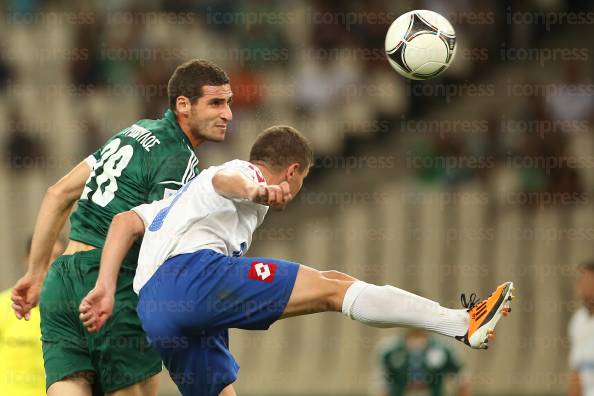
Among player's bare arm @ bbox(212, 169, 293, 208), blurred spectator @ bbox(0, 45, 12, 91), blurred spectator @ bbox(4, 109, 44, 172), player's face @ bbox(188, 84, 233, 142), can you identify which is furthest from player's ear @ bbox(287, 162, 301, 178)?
blurred spectator @ bbox(0, 45, 12, 91)

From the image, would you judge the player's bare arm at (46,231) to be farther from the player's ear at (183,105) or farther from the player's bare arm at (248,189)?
the player's bare arm at (248,189)

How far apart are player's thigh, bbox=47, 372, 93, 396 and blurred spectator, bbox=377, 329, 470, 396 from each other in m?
4.90

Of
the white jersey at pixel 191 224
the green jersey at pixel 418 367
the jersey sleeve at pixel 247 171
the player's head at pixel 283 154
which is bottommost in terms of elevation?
the green jersey at pixel 418 367

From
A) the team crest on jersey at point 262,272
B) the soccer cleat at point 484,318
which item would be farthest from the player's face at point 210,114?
the soccer cleat at point 484,318

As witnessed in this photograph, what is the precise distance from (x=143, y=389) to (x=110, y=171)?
4.16ft

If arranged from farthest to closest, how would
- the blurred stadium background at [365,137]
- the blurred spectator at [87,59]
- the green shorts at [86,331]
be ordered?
the blurred spectator at [87,59] < the blurred stadium background at [365,137] < the green shorts at [86,331]

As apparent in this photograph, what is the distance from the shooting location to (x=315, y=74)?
15.0 metres

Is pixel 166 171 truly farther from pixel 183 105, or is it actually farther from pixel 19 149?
pixel 19 149

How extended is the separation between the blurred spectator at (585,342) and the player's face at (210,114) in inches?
156

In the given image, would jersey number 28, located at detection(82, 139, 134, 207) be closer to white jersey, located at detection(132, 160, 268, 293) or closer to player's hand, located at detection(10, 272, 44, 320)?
white jersey, located at detection(132, 160, 268, 293)

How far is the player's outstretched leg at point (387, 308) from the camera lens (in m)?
6.14

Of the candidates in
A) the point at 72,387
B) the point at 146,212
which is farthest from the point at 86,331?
the point at 146,212

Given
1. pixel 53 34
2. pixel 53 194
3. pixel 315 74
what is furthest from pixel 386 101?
pixel 53 194

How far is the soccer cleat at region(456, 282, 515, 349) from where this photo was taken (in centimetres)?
611
